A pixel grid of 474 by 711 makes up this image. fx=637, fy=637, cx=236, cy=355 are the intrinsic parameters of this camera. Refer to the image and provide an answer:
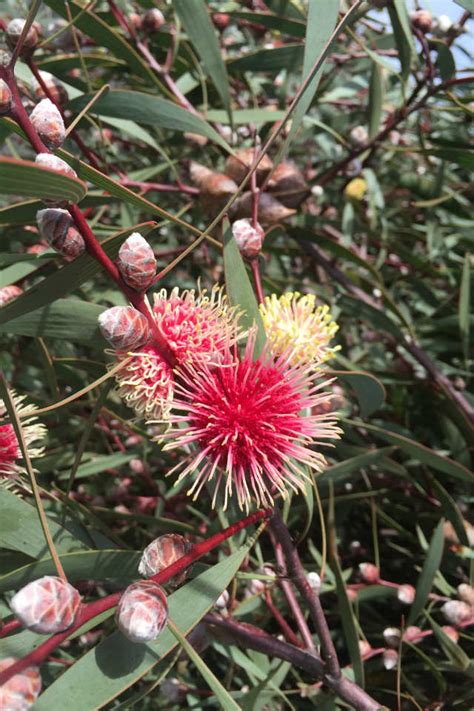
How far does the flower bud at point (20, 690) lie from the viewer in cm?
53

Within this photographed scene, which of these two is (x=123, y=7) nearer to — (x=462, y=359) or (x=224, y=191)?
(x=224, y=191)

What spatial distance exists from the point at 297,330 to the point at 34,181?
17.9 inches

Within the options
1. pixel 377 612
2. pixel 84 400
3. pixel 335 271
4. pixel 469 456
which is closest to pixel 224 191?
pixel 335 271

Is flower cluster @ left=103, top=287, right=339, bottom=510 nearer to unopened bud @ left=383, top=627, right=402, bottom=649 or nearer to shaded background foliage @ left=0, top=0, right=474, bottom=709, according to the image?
shaded background foliage @ left=0, top=0, right=474, bottom=709

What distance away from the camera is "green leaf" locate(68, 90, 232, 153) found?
1005 mm

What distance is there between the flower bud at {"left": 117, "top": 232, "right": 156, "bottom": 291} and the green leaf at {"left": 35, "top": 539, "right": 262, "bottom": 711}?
35 cm

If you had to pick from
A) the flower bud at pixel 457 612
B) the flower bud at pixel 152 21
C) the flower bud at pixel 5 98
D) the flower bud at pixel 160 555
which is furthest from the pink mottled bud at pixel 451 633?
the flower bud at pixel 152 21

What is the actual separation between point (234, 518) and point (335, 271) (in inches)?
27.0

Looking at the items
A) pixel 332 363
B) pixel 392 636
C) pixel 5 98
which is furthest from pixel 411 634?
pixel 5 98

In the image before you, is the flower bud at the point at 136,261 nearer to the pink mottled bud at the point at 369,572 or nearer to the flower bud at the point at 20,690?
the flower bud at the point at 20,690

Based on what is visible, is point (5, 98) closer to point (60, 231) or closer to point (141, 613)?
point (60, 231)

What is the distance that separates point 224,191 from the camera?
1248 millimetres

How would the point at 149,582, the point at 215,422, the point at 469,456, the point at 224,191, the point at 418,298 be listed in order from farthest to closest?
the point at 418,298, the point at 469,456, the point at 224,191, the point at 215,422, the point at 149,582

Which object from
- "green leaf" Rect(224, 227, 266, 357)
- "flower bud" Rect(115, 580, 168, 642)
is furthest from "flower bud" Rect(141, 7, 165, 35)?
"flower bud" Rect(115, 580, 168, 642)
